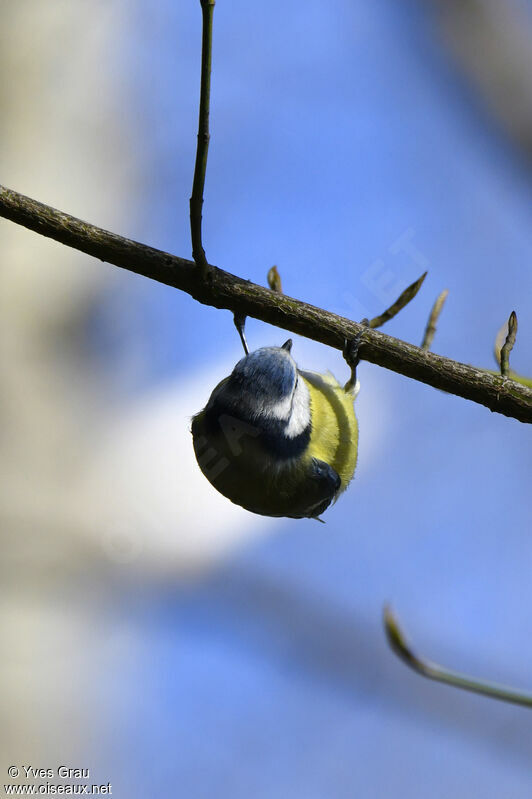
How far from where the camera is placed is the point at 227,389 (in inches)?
63.3

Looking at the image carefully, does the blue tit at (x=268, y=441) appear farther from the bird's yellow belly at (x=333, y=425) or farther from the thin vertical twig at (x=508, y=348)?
the thin vertical twig at (x=508, y=348)

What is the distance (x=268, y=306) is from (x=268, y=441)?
44cm

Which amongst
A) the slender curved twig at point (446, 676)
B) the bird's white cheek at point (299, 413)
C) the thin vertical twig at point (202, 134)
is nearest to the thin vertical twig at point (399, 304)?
the bird's white cheek at point (299, 413)

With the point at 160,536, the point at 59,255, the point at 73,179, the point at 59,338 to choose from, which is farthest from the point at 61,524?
the point at 73,179

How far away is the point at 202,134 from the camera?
1012mm

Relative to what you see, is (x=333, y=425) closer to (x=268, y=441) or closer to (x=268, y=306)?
(x=268, y=441)

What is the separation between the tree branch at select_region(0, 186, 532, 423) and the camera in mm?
1192

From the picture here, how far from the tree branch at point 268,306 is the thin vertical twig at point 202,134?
3.6 inches

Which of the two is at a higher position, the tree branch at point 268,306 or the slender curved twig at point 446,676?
the tree branch at point 268,306

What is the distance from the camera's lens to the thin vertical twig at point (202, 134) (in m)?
0.94

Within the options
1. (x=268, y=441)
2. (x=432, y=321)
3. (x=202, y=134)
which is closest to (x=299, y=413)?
(x=268, y=441)

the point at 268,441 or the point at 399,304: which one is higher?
the point at 399,304

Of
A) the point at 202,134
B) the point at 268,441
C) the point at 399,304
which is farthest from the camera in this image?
the point at 268,441

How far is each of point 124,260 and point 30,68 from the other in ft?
8.54
